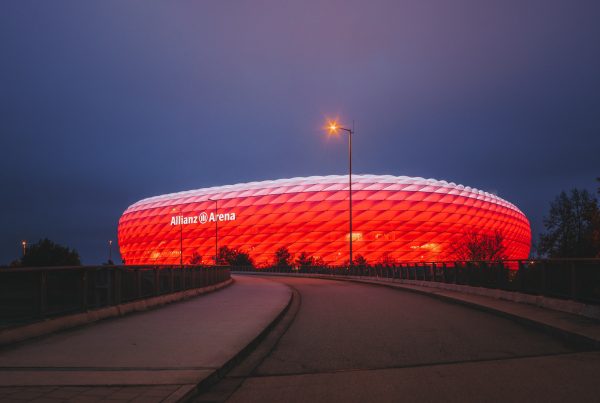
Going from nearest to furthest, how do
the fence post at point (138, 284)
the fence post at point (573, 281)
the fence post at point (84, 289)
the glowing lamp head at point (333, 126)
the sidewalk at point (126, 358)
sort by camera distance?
the sidewalk at point (126, 358)
the fence post at point (84, 289)
the fence post at point (573, 281)
the fence post at point (138, 284)
the glowing lamp head at point (333, 126)

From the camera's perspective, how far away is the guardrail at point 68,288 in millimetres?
8406

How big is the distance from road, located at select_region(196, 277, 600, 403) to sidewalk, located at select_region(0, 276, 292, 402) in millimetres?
476

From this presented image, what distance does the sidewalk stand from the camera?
5496 mm

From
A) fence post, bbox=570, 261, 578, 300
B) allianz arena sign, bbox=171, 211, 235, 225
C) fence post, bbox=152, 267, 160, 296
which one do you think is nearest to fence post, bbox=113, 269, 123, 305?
fence post, bbox=152, 267, 160, 296

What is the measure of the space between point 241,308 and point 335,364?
7605 millimetres

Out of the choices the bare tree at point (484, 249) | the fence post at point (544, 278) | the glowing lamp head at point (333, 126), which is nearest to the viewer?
the fence post at point (544, 278)

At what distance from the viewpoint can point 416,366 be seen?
23.2ft

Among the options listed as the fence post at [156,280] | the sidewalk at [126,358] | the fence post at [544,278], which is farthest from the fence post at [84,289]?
the fence post at [544,278]

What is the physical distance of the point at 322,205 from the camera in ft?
290

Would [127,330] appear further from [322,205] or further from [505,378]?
[322,205]

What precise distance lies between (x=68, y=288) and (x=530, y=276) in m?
11.2

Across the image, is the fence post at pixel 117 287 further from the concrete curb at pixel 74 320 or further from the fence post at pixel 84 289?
the fence post at pixel 84 289

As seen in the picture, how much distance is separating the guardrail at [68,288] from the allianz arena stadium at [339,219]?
69.5m

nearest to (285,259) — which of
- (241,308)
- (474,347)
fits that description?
(241,308)
